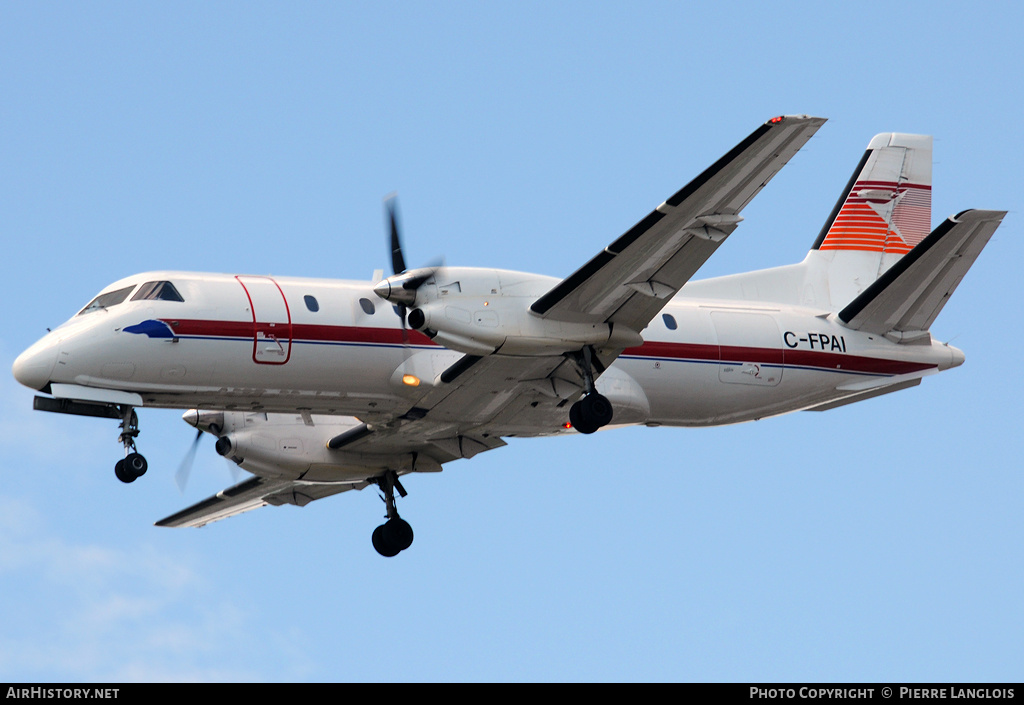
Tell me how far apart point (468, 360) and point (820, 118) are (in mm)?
5610

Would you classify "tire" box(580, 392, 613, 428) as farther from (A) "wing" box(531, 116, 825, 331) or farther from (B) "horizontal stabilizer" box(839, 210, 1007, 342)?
(B) "horizontal stabilizer" box(839, 210, 1007, 342)

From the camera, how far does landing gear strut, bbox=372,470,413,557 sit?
22.1 meters

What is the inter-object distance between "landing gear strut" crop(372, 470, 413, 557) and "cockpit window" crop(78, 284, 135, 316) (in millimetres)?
5687

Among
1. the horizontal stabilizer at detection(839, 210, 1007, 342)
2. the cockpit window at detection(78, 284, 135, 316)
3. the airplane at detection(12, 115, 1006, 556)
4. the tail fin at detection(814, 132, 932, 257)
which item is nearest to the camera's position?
the airplane at detection(12, 115, 1006, 556)

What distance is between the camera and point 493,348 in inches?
701

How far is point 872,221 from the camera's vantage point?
24234 millimetres

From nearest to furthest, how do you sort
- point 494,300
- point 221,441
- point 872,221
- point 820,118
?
point 820,118, point 494,300, point 221,441, point 872,221

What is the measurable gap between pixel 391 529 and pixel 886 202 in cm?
1033

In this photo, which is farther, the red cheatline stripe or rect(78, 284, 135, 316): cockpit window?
rect(78, 284, 135, 316): cockpit window

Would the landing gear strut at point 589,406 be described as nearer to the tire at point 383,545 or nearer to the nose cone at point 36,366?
the tire at point 383,545

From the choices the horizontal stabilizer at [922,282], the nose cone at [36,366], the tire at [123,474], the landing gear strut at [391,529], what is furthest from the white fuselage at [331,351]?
the landing gear strut at [391,529]

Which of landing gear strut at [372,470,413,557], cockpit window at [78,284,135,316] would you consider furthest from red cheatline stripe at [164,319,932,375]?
landing gear strut at [372,470,413,557]
